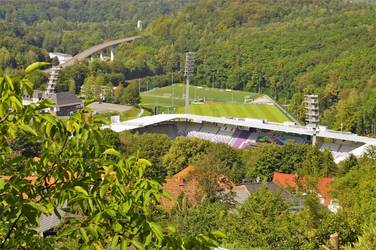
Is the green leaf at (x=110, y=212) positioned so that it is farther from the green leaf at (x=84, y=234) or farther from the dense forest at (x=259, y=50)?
the dense forest at (x=259, y=50)

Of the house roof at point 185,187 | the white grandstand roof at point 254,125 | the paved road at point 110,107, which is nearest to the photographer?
the house roof at point 185,187

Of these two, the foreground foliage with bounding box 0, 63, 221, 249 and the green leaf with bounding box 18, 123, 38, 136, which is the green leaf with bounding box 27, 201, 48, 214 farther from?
the green leaf with bounding box 18, 123, 38, 136

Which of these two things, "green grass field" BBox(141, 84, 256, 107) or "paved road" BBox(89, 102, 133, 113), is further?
"green grass field" BBox(141, 84, 256, 107)

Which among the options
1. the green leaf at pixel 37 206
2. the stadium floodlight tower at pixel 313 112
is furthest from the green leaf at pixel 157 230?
the stadium floodlight tower at pixel 313 112

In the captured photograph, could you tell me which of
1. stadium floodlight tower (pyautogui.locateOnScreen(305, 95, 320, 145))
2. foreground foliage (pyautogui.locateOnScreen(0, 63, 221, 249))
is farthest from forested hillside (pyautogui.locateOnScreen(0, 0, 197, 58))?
foreground foliage (pyautogui.locateOnScreen(0, 63, 221, 249))

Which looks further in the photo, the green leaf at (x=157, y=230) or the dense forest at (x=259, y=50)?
the dense forest at (x=259, y=50)

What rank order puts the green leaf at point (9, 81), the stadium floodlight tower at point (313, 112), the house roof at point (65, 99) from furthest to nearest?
the house roof at point (65, 99), the stadium floodlight tower at point (313, 112), the green leaf at point (9, 81)
